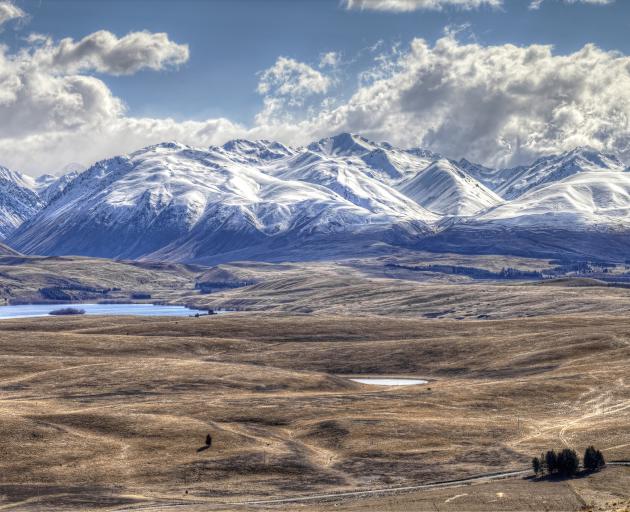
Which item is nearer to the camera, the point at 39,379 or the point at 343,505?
the point at 343,505

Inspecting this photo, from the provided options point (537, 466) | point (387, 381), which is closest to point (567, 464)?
point (537, 466)

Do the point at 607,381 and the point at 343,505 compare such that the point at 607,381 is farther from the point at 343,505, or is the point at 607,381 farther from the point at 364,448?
the point at 343,505

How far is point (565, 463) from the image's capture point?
278ft

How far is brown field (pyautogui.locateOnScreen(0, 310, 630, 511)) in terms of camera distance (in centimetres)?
8175

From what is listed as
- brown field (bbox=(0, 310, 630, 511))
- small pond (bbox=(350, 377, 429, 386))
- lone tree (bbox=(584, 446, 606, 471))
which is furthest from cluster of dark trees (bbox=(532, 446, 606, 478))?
small pond (bbox=(350, 377, 429, 386))

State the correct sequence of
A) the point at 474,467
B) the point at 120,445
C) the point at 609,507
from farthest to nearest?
the point at 120,445 → the point at 474,467 → the point at 609,507

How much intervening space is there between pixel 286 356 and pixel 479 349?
3891 centimetres

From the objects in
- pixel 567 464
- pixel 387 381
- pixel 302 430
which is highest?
pixel 302 430

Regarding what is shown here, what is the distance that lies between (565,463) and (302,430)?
34754 mm

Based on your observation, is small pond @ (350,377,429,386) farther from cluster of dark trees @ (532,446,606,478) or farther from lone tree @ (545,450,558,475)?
lone tree @ (545,450,558,475)

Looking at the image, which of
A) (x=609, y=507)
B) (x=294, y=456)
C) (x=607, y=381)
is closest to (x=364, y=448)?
(x=294, y=456)

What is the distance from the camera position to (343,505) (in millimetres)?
77500

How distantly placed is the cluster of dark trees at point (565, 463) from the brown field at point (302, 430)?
2200mm

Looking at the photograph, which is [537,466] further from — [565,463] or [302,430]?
[302,430]
